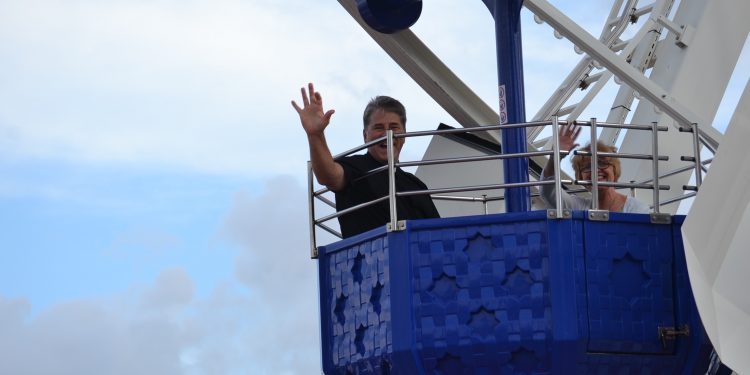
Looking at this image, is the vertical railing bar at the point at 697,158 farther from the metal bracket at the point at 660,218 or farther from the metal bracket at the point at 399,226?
the metal bracket at the point at 399,226

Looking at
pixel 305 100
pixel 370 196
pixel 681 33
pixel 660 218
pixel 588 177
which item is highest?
pixel 681 33

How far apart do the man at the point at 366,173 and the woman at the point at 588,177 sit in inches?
47.6

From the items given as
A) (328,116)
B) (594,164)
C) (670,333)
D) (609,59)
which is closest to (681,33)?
(609,59)

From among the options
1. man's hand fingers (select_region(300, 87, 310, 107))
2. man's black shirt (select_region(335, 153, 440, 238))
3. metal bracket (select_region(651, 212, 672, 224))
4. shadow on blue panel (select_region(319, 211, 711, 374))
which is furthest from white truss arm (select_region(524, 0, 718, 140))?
man's hand fingers (select_region(300, 87, 310, 107))

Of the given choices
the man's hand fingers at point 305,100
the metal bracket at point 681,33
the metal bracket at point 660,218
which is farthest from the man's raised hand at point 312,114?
the metal bracket at point 681,33

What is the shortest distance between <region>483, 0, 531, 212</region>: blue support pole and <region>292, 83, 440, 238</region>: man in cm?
85

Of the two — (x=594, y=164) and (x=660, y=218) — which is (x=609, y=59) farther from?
(x=594, y=164)

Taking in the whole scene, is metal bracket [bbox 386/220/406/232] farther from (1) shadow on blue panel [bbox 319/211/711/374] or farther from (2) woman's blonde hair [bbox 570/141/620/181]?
(2) woman's blonde hair [bbox 570/141/620/181]

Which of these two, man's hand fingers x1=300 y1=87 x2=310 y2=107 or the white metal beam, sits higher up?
the white metal beam

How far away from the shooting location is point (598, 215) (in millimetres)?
14875

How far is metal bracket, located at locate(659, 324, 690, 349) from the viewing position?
1495 centimetres

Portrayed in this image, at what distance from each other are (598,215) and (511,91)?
6.30 feet

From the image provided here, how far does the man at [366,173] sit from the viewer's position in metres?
15.0

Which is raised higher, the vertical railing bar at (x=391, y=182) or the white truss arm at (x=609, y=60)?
the white truss arm at (x=609, y=60)
